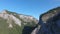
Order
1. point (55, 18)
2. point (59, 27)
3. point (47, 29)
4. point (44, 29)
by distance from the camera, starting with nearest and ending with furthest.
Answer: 1. point (59, 27)
2. point (55, 18)
3. point (47, 29)
4. point (44, 29)

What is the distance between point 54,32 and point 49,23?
42.2 ft

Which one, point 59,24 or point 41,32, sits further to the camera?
point 41,32

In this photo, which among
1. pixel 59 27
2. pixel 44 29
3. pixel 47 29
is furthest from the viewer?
pixel 44 29

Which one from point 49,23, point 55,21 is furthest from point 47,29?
point 55,21

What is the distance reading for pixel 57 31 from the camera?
11025 cm

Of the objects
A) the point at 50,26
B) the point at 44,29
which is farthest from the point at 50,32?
the point at 44,29

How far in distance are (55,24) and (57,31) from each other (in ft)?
18.9

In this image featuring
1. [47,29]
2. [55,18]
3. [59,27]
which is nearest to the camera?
[59,27]

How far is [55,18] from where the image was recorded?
119m

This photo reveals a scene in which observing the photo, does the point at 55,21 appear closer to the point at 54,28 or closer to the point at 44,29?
the point at 54,28

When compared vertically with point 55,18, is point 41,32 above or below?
below

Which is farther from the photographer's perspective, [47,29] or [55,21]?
[47,29]

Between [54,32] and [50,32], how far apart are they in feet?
22.4

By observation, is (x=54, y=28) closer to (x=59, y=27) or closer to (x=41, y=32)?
(x=59, y=27)
